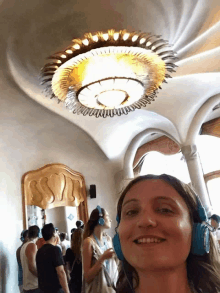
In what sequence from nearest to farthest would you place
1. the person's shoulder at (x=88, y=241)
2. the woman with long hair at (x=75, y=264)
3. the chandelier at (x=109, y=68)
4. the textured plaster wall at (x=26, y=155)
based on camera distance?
the person's shoulder at (x=88, y=241)
the woman with long hair at (x=75, y=264)
the chandelier at (x=109, y=68)
the textured plaster wall at (x=26, y=155)

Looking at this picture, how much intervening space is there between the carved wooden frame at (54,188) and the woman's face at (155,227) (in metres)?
6.15

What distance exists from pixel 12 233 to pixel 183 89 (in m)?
4.96

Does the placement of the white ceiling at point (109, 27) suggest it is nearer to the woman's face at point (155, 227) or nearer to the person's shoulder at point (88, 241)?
the person's shoulder at point (88, 241)

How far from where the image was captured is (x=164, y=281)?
824 millimetres

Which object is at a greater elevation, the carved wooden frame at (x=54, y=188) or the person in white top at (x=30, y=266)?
the carved wooden frame at (x=54, y=188)

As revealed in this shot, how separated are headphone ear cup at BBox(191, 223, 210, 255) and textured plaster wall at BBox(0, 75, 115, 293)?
4.96m

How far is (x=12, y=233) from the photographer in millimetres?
6188

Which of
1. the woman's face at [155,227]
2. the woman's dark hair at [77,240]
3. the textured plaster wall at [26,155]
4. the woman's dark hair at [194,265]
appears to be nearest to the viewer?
the woman's face at [155,227]

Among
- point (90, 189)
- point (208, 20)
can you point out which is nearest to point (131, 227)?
point (208, 20)

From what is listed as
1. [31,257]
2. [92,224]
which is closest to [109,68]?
[92,224]

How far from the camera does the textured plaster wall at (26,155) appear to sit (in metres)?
5.92

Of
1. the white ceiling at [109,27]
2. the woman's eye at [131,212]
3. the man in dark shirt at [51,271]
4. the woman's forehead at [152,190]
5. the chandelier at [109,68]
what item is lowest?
the man in dark shirt at [51,271]

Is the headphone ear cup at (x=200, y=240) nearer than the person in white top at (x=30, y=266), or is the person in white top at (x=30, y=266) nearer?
the headphone ear cup at (x=200, y=240)

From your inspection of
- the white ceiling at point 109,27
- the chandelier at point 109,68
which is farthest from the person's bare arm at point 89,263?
the white ceiling at point 109,27
